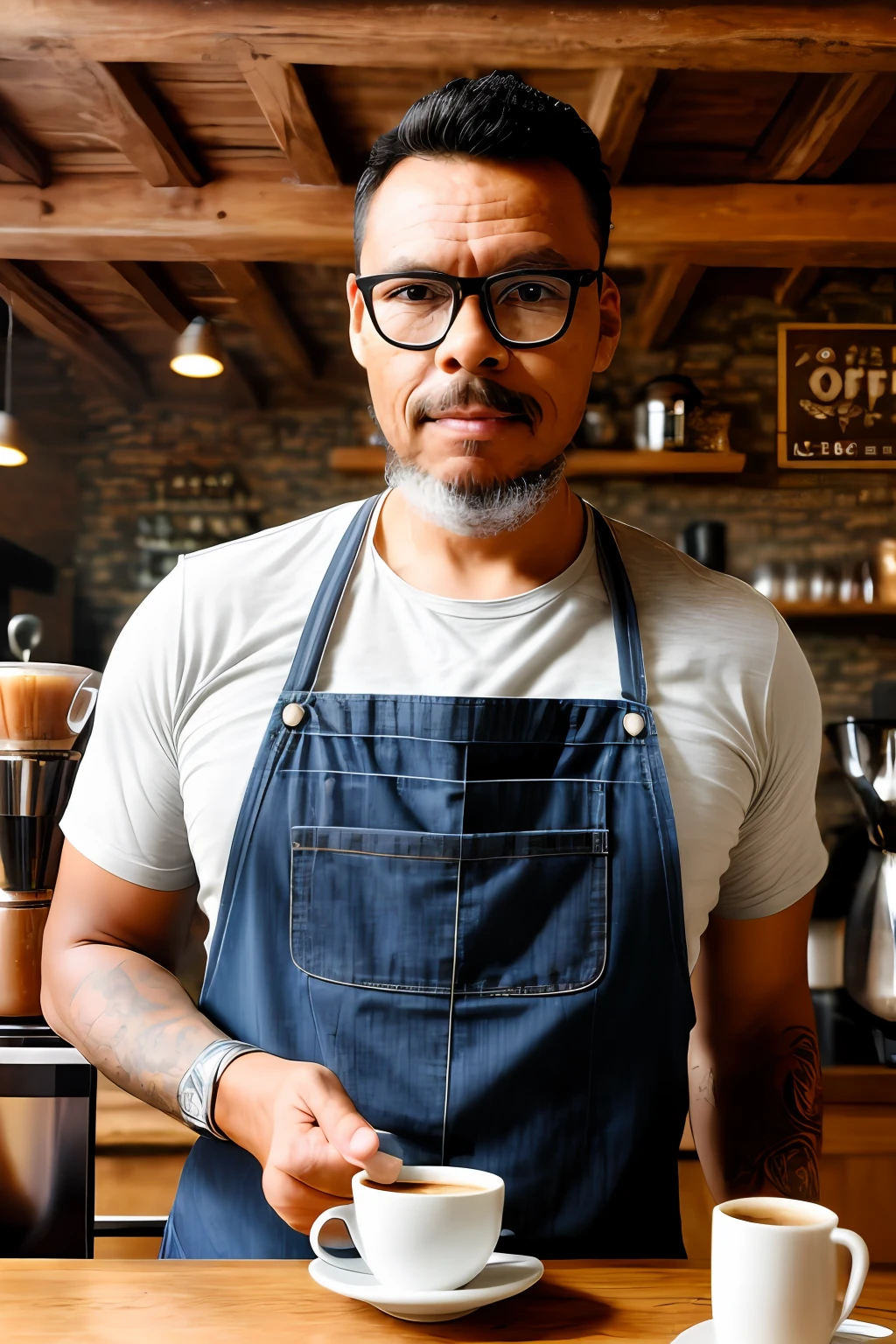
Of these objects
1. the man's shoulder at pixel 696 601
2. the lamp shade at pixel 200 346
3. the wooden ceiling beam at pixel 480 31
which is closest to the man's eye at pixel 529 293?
the man's shoulder at pixel 696 601

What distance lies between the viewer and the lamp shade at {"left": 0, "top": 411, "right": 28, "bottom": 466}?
5035 millimetres

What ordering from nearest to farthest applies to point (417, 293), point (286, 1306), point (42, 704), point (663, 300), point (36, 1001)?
point (286, 1306), point (417, 293), point (36, 1001), point (42, 704), point (663, 300)

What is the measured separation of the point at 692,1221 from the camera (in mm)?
2744

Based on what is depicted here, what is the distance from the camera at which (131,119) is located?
3.47 m

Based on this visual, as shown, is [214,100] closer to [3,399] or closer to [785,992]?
[3,399]

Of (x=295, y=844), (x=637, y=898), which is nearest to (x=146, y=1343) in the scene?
(x=295, y=844)

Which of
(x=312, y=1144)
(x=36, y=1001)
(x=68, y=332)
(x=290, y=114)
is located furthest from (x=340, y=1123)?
(x=68, y=332)

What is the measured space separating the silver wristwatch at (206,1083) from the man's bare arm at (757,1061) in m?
0.56

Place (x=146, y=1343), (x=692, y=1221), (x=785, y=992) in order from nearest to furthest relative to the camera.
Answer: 1. (x=146, y=1343)
2. (x=785, y=992)
3. (x=692, y=1221)

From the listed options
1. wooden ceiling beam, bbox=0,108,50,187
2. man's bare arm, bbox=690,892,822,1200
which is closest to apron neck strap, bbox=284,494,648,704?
man's bare arm, bbox=690,892,822,1200

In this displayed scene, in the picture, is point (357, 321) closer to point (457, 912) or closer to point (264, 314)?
point (457, 912)

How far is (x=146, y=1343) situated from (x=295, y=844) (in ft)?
1.76

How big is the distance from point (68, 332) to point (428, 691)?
4885 millimetres

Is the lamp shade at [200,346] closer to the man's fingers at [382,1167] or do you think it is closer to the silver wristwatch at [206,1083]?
the silver wristwatch at [206,1083]
